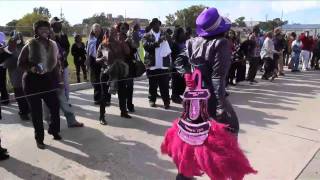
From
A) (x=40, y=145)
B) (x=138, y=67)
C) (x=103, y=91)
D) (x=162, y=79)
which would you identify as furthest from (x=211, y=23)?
(x=162, y=79)

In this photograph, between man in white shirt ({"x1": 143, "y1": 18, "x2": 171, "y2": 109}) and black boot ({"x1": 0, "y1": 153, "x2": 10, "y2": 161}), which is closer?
black boot ({"x1": 0, "y1": 153, "x2": 10, "y2": 161})

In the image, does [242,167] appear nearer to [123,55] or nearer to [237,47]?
[123,55]

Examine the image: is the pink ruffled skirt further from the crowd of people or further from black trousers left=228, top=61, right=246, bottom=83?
black trousers left=228, top=61, right=246, bottom=83

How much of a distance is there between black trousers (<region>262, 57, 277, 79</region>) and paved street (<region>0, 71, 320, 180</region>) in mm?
4018

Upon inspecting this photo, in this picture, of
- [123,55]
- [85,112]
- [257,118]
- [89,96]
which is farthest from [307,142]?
[89,96]

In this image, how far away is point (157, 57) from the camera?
862cm

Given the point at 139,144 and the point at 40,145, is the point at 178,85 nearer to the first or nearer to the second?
the point at 139,144

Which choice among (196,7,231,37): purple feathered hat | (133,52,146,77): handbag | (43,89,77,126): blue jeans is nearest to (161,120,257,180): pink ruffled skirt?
(196,7,231,37): purple feathered hat

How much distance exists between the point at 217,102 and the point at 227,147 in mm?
393

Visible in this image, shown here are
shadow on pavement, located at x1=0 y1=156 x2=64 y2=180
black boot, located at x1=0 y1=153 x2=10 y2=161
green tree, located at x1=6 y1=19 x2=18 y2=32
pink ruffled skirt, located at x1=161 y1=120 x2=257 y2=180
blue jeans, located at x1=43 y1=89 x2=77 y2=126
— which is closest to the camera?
pink ruffled skirt, located at x1=161 y1=120 x2=257 y2=180

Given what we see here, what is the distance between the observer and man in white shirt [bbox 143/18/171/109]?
8539mm

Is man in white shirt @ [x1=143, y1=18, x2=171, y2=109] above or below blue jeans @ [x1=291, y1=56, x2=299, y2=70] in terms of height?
above

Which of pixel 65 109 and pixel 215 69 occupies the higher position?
pixel 215 69

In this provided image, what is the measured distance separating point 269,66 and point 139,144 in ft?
28.0
